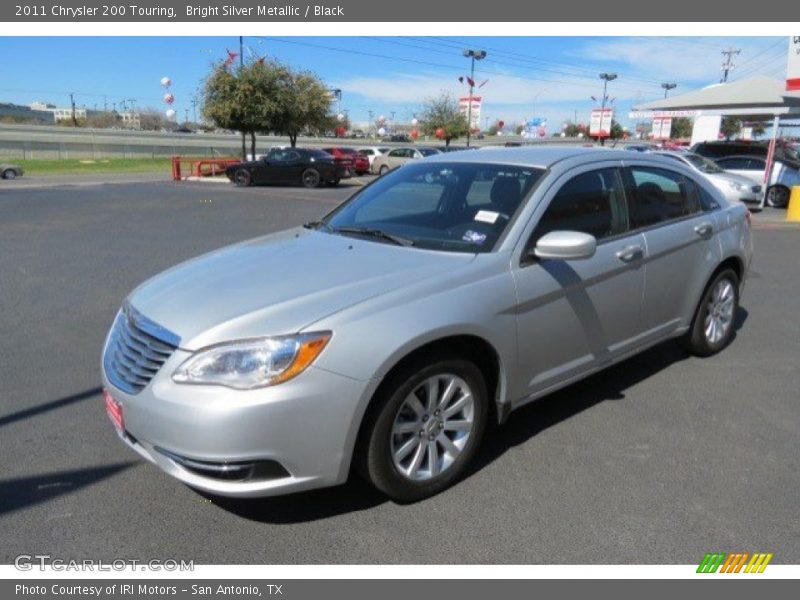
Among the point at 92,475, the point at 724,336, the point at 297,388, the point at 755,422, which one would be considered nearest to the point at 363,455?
the point at 297,388

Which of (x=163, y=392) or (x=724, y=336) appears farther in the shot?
(x=724, y=336)

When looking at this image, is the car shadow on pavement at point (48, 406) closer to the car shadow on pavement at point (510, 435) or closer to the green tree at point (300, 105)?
the car shadow on pavement at point (510, 435)

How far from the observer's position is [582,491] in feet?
10.7

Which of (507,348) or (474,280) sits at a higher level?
(474,280)

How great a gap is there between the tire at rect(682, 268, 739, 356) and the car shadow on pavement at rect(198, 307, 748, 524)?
198 mm

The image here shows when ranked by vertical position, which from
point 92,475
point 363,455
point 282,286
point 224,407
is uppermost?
point 282,286

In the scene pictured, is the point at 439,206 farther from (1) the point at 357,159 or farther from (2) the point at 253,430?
(1) the point at 357,159

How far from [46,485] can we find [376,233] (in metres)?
2.17

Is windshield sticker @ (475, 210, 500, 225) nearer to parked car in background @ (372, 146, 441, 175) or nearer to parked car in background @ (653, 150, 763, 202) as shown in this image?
parked car in background @ (653, 150, 763, 202)

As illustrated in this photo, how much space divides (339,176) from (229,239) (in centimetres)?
1422

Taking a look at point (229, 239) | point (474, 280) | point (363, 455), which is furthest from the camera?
point (229, 239)

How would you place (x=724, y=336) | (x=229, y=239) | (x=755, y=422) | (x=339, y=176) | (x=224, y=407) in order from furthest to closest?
(x=339, y=176), (x=229, y=239), (x=724, y=336), (x=755, y=422), (x=224, y=407)

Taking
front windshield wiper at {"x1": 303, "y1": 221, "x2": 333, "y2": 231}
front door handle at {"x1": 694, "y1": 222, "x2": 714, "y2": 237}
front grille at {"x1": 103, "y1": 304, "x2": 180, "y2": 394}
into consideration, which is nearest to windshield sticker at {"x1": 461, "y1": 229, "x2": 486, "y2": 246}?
front windshield wiper at {"x1": 303, "y1": 221, "x2": 333, "y2": 231}

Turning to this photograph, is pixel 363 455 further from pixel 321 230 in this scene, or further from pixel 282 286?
pixel 321 230
